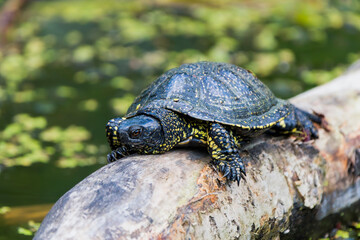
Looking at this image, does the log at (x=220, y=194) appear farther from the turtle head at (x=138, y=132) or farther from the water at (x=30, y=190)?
the water at (x=30, y=190)

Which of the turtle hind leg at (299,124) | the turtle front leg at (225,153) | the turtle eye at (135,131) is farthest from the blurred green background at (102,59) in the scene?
the turtle hind leg at (299,124)

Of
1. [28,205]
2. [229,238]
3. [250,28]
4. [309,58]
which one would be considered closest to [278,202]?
[229,238]

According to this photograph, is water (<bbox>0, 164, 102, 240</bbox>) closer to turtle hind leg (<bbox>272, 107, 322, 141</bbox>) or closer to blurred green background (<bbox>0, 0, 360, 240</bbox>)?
blurred green background (<bbox>0, 0, 360, 240</bbox>)

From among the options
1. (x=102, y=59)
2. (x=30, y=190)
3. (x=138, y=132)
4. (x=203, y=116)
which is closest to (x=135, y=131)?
(x=138, y=132)

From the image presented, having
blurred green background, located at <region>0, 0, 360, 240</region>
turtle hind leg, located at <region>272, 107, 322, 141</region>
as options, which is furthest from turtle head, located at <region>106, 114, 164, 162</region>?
blurred green background, located at <region>0, 0, 360, 240</region>

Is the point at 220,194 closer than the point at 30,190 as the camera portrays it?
Yes

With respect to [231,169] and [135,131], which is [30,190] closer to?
[135,131]
